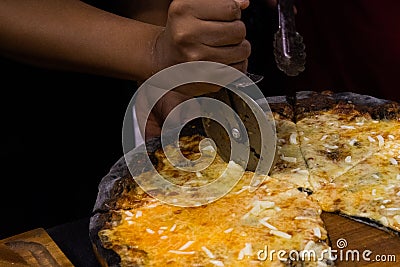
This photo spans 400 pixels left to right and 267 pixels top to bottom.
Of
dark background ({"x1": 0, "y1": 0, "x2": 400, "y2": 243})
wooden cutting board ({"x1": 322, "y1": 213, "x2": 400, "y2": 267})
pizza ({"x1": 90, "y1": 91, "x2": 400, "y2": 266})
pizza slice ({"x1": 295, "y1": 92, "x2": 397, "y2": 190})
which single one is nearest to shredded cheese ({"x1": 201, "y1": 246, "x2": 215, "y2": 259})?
pizza ({"x1": 90, "y1": 91, "x2": 400, "y2": 266})

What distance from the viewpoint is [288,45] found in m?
1.95

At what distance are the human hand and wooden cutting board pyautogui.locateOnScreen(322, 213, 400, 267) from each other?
509 millimetres

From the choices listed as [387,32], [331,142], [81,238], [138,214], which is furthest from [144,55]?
[387,32]

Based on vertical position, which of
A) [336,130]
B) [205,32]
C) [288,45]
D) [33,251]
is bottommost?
[33,251]

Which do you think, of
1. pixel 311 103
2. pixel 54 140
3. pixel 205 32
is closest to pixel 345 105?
pixel 311 103

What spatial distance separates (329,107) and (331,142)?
0.75 feet

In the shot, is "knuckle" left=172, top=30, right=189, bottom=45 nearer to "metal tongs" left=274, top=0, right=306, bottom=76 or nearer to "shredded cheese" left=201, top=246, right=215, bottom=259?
"metal tongs" left=274, top=0, right=306, bottom=76

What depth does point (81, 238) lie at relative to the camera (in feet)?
6.26

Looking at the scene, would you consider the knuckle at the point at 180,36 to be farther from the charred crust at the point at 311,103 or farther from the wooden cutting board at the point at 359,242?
the charred crust at the point at 311,103

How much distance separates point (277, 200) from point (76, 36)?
71cm

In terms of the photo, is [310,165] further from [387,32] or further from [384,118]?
[387,32]
